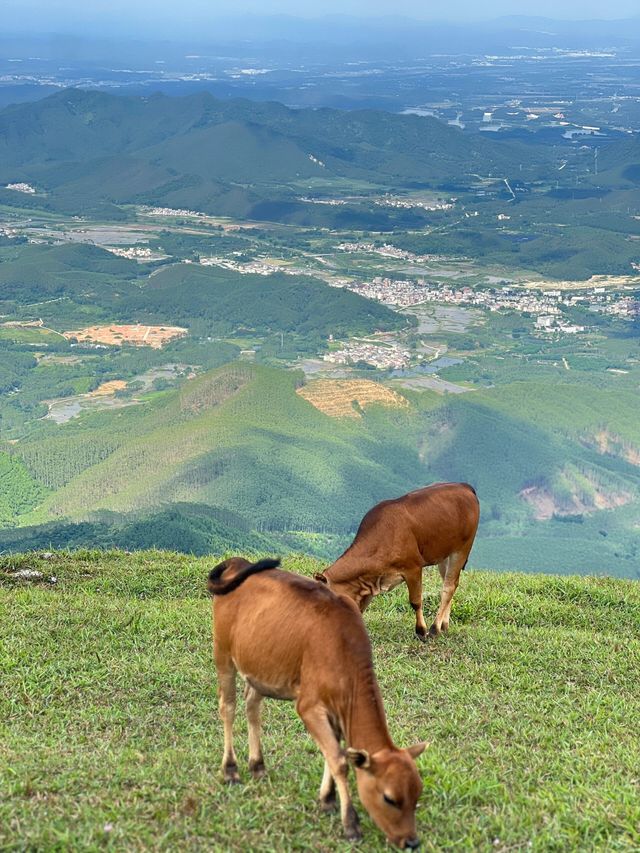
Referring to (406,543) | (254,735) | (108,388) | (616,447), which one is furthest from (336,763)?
(108,388)

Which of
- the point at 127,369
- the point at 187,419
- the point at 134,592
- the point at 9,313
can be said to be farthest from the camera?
the point at 9,313

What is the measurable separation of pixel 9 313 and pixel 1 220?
3672cm

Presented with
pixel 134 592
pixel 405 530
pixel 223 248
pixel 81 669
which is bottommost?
pixel 223 248

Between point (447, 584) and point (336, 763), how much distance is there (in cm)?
455

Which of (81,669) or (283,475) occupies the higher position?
(81,669)

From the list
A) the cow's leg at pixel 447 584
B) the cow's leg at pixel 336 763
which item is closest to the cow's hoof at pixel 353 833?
the cow's leg at pixel 336 763

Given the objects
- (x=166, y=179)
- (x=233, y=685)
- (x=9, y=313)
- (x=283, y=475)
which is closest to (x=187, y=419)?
A: (x=283, y=475)

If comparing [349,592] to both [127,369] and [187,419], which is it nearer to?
[187,419]

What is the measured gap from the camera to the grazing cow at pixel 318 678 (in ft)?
17.9

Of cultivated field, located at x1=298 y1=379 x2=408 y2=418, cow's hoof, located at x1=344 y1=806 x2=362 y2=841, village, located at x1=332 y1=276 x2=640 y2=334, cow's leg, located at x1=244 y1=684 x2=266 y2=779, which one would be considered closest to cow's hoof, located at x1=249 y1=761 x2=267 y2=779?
cow's leg, located at x1=244 y1=684 x2=266 y2=779

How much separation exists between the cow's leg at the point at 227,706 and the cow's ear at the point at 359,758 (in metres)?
1.18

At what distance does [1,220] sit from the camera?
116 metres

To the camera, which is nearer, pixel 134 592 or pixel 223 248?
pixel 134 592

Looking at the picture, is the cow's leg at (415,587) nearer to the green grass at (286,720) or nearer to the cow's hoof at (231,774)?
the green grass at (286,720)
